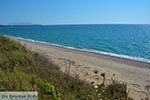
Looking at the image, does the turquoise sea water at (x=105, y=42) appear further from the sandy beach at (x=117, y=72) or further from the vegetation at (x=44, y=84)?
the vegetation at (x=44, y=84)

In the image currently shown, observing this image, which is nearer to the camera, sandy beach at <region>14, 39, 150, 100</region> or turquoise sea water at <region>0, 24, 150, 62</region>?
sandy beach at <region>14, 39, 150, 100</region>

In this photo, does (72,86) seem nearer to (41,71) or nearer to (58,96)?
(41,71)

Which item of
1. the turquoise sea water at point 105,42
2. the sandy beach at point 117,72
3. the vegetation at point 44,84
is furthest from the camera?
the turquoise sea water at point 105,42

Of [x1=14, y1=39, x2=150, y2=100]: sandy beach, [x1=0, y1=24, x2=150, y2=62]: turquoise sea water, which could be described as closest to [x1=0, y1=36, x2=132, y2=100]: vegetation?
[x1=14, y1=39, x2=150, y2=100]: sandy beach

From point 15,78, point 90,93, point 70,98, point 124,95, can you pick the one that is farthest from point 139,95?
point 15,78

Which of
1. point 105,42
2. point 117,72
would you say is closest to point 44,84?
point 117,72

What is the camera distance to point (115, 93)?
6.58m

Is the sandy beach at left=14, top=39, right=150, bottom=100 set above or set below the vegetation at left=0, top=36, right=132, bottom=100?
below

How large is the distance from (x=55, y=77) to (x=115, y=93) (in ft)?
4.59

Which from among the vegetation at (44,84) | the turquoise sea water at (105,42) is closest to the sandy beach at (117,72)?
the vegetation at (44,84)

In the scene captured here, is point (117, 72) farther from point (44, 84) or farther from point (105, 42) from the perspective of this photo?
point (105, 42)

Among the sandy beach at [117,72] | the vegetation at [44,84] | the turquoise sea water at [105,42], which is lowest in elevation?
the turquoise sea water at [105,42]

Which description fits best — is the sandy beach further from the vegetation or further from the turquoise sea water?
the turquoise sea water

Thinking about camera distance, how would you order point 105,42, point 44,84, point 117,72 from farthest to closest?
point 105,42
point 117,72
point 44,84
